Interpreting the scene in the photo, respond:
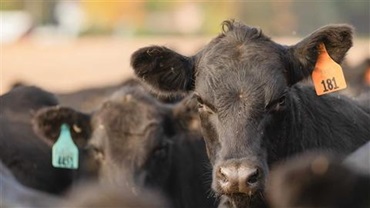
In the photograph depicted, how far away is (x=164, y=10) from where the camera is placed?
177 ft

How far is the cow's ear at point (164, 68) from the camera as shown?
7.00 m

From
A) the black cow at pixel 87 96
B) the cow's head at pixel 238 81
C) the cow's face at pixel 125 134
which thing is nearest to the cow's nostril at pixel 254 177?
the cow's head at pixel 238 81

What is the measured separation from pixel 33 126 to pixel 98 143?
2.04 feet

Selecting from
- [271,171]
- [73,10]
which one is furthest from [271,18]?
[271,171]

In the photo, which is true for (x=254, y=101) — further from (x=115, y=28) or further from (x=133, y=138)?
(x=115, y=28)

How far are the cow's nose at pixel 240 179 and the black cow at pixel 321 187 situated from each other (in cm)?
181

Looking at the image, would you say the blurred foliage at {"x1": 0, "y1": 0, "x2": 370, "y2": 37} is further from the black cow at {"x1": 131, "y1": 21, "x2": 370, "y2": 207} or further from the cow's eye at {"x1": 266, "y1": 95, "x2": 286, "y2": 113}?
the cow's eye at {"x1": 266, "y1": 95, "x2": 286, "y2": 113}

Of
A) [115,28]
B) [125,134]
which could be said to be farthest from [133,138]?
[115,28]

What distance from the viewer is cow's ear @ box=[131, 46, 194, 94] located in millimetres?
6996

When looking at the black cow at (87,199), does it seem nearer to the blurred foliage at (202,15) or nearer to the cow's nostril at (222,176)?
the cow's nostril at (222,176)

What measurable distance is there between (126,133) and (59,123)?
2.02ft

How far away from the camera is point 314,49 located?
266 inches

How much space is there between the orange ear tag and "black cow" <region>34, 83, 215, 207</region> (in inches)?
66.4

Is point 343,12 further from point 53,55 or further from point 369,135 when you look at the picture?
point 369,135
